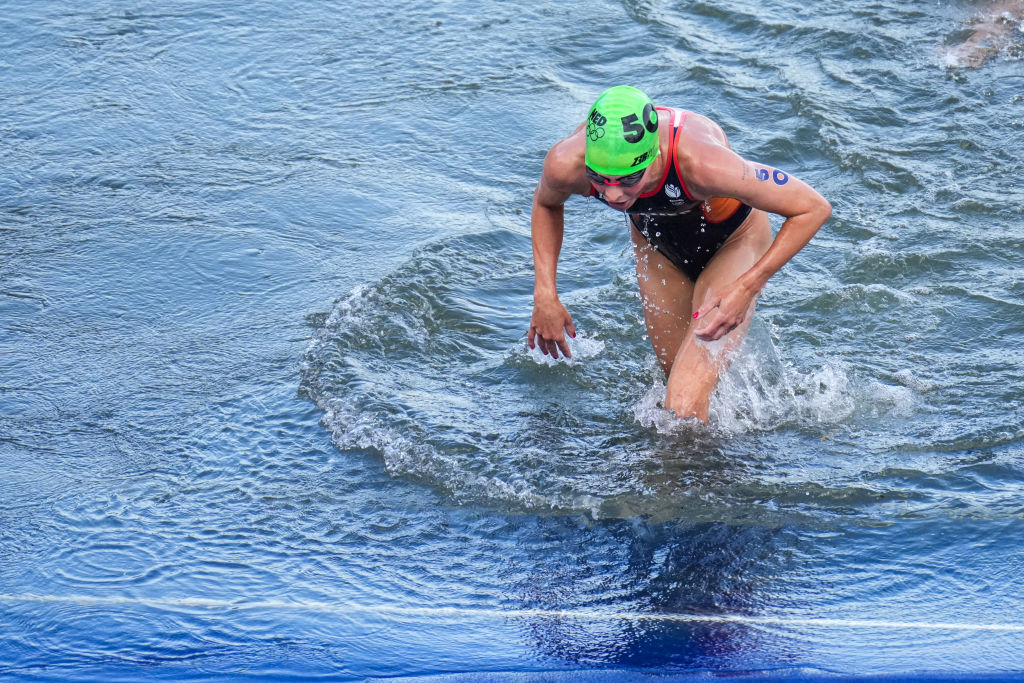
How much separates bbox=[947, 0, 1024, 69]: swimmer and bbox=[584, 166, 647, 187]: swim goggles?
632 centimetres

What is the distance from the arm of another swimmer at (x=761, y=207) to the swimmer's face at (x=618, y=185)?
29 centimetres

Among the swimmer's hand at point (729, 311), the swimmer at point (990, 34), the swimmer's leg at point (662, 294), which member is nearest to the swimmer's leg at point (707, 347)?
the swimmer's leg at point (662, 294)

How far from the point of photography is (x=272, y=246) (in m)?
7.44

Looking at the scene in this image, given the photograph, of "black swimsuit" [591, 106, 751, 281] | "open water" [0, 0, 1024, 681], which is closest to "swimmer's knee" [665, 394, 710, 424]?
"open water" [0, 0, 1024, 681]

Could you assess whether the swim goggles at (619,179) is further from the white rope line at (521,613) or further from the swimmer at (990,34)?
the swimmer at (990,34)

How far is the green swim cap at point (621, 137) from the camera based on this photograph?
440cm

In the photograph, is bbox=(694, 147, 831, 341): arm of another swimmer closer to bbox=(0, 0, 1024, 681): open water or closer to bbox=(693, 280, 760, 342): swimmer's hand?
bbox=(693, 280, 760, 342): swimmer's hand

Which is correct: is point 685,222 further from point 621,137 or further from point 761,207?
point 621,137

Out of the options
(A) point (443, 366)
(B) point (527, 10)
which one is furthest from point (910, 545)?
(B) point (527, 10)

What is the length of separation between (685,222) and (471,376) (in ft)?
5.02

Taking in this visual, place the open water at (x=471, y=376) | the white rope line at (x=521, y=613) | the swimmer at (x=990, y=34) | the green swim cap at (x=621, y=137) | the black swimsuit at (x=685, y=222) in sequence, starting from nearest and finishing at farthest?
the white rope line at (x=521, y=613) < the open water at (x=471, y=376) < the green swim cap at (x=621, y=137) < the black swimsuit at (x=685, y=222) < the swimmer at (x=990, y=34)

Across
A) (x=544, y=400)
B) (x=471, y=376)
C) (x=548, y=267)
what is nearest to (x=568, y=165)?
(x=548, y=267)

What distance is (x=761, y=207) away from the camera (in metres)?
4.59

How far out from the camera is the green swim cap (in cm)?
440
